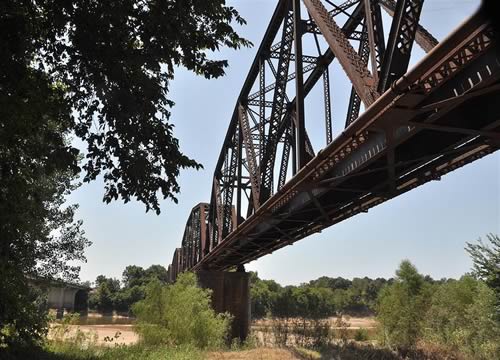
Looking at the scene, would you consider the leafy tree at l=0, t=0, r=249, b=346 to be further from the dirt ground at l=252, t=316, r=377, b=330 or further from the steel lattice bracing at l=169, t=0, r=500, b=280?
the dirt ground at l=252, t=316, r=377, b=330

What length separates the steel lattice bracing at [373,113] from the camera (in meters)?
6.66

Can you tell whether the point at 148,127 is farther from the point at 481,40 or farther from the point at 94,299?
the point at 94,299

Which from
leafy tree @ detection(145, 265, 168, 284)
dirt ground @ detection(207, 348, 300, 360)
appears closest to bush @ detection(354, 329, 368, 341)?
dirt ground @ detection(207, 348, 300, 360)

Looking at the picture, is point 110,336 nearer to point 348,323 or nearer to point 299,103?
point 348,323

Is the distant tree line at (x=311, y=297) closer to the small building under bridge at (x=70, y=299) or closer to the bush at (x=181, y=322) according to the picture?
the bush at (x=181, y=322)

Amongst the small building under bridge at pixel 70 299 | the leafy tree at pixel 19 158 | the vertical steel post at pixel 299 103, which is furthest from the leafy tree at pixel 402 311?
the small building under bridge at pixel 70 299

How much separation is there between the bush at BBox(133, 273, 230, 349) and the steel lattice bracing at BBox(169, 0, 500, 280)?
26.4 ft

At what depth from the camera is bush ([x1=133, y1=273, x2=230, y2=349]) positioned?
27000 millimetres

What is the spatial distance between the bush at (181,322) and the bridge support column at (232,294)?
7.22 meters

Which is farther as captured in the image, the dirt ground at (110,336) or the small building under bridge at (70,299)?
the small building under bridge at (70,299)

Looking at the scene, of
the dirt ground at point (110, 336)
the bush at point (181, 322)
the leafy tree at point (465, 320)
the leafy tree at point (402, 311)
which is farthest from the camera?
the leafy tree at point (402, 311)

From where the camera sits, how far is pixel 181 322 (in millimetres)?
27172

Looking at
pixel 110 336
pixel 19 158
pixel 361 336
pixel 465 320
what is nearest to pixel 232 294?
pixel 110 336

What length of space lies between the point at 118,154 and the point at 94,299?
121 meters
